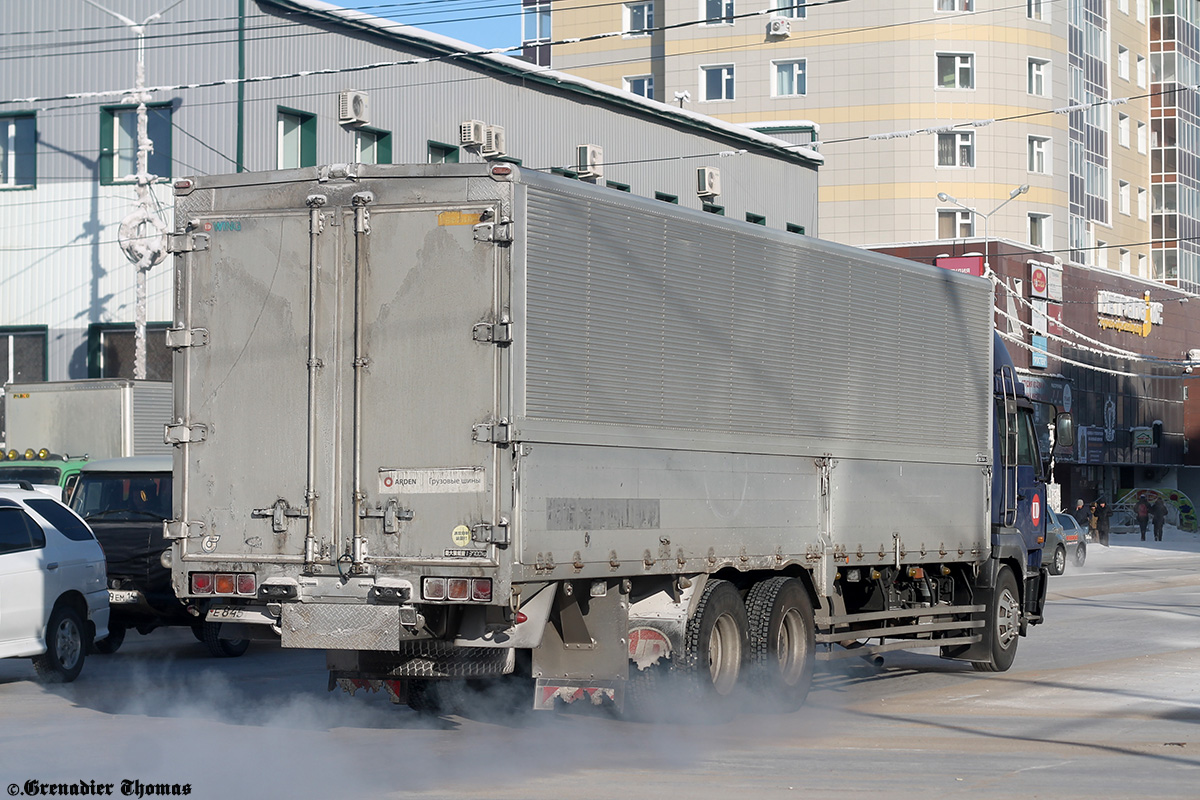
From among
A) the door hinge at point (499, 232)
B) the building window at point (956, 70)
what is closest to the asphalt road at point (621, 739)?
the door hinge at point (499, 232)

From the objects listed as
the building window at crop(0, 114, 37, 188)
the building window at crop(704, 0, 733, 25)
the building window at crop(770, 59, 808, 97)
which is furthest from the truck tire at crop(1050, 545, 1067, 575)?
the building window at crop(704, 0, 733, 25)

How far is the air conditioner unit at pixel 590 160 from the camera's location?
3616 cm

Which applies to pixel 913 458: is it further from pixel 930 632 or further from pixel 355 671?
pixel 355 671

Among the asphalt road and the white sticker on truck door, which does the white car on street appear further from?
the white sticker on truck door

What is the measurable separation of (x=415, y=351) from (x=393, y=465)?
0.73m

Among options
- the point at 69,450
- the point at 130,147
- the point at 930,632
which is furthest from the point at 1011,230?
the point at 930,632

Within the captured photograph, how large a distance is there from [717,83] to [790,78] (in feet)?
11.1

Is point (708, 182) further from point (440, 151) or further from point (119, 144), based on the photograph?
point (119, 144)

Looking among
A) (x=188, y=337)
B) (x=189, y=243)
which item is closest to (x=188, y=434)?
(x=188, y=337)

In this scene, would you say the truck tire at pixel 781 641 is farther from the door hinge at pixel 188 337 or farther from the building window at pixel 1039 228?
the building window at pixel 1039 228

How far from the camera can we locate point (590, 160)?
36531 millimetres

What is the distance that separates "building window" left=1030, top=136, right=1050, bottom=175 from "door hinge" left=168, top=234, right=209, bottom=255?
65.5 metres

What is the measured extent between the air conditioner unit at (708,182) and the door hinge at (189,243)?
28.7 m

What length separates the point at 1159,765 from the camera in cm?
1059
